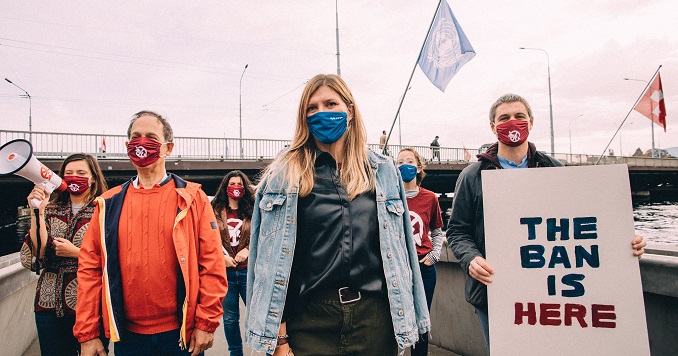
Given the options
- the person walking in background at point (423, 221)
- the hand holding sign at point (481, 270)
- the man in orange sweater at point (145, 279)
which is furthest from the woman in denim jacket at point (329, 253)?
the person walking in background at point (423, 221)

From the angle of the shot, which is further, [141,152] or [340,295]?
[141,152]

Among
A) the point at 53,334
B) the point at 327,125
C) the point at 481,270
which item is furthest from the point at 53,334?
the point at 481,270

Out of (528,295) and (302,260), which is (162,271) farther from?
(528,295)

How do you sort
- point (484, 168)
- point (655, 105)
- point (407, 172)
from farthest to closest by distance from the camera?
point (655, 105), point (407, 172), point (484, 168)

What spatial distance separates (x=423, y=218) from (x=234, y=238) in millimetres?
1951

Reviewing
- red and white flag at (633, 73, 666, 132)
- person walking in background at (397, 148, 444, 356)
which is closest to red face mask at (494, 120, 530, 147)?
person walking in background at (397, 148, 444, 356)

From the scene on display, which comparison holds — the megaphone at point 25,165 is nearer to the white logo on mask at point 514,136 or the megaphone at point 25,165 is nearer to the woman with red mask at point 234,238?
the woman with red mask at point 234,238

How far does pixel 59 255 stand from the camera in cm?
253

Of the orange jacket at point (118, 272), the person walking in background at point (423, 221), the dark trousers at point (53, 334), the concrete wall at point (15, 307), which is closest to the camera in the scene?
the orange jacket at point (118, 272)

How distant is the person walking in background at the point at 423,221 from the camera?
3465 mm

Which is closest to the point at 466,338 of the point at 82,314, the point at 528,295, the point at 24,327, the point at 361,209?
the point at 528,295

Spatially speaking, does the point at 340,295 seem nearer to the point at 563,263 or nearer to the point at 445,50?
the point at 563,263

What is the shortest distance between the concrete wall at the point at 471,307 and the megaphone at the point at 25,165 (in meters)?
3.36

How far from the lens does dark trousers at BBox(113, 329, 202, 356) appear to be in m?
2.03
